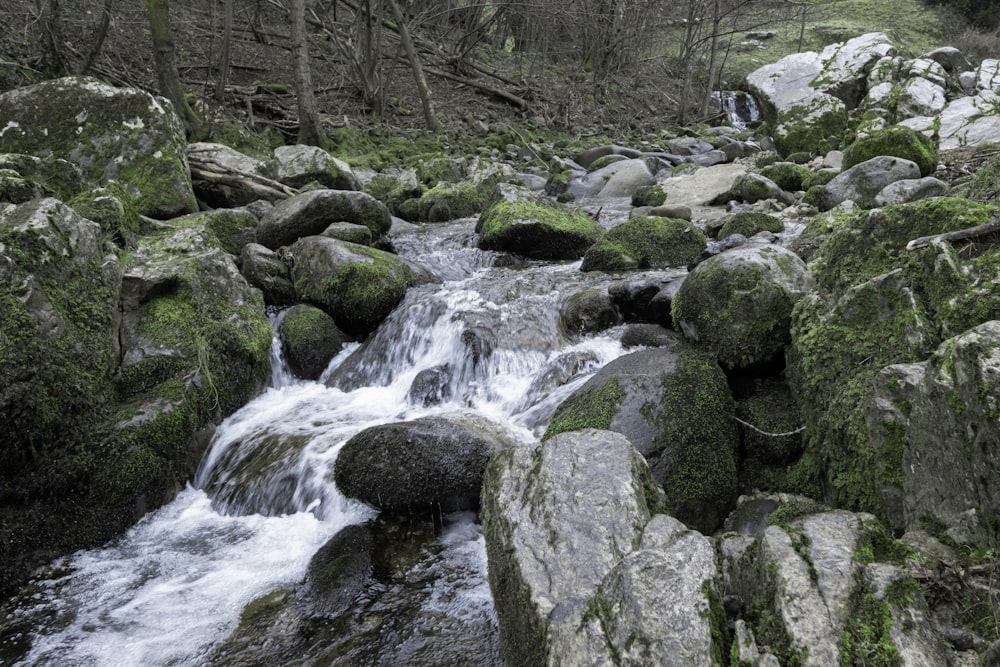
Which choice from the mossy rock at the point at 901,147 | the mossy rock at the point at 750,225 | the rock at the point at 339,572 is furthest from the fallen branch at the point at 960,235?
the mossy rock at the point at 901,147

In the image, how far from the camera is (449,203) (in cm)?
1194

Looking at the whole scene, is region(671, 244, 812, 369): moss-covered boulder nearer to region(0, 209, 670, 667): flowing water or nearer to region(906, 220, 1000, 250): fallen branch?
region(906, 220, 1000, 250): fallen branch

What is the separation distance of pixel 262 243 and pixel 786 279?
708 centimetres

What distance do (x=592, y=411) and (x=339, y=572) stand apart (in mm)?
2033

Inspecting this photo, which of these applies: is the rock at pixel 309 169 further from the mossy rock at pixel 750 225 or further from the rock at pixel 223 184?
the mossy rock at pixel 750 225

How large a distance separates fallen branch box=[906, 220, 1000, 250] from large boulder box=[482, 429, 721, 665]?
1861mm

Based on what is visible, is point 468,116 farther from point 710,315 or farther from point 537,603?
point 537,603

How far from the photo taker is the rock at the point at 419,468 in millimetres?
4254

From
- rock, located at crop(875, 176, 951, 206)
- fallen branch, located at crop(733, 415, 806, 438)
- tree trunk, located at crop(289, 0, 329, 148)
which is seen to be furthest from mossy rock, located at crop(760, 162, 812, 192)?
tree trunk, located at crop(289, 0, 329, 148)

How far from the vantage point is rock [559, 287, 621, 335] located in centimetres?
674

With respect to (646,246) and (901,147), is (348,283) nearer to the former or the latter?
(646,246)

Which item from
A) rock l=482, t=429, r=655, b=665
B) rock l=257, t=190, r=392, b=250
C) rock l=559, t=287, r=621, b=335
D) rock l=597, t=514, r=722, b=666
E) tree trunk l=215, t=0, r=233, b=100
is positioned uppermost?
tree trunk l=215, t=0, r=233, b=100

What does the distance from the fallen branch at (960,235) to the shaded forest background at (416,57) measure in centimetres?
1253

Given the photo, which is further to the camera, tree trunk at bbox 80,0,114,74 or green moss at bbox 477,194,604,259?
tree trunk at bbox 80,0,114,74
